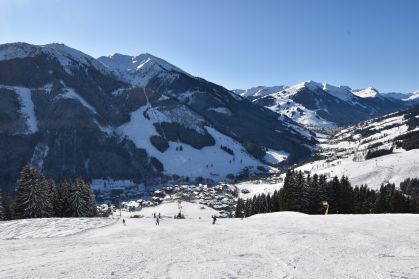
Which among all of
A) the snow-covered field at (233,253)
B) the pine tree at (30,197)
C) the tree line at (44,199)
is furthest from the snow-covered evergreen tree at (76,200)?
the snow-covered field at (233,253)

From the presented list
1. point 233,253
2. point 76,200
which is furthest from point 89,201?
point 233,253

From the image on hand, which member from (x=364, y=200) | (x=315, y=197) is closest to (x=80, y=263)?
(x=315, y=197)

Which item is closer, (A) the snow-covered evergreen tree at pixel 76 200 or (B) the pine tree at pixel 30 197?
(B) the pine tree at pixel 30 197

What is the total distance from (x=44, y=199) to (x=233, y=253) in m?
54.5

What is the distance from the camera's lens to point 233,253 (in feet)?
101

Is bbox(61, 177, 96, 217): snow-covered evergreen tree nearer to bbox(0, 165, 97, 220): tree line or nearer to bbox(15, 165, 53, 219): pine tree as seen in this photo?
bbox(0, 165, 97, 220): tree line

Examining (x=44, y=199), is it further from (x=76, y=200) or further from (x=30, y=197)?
(x=76, y=200)

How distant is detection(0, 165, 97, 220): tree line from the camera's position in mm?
73812

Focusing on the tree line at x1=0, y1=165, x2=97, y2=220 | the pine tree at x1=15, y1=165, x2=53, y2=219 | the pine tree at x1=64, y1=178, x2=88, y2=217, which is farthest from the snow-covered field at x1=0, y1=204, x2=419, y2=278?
the pine tree at x1=64, y1=178, x2=88, y2=217

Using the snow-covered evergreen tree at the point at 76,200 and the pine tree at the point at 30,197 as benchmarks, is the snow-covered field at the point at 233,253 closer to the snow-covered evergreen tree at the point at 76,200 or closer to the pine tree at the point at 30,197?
the pine tree at the point at 30,197

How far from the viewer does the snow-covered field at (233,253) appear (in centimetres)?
2455

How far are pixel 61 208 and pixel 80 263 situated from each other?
57194 millimetres

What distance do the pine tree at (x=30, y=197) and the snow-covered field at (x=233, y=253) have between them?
32.3 metres

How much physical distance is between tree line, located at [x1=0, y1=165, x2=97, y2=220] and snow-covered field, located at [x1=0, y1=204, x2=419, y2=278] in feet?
108
